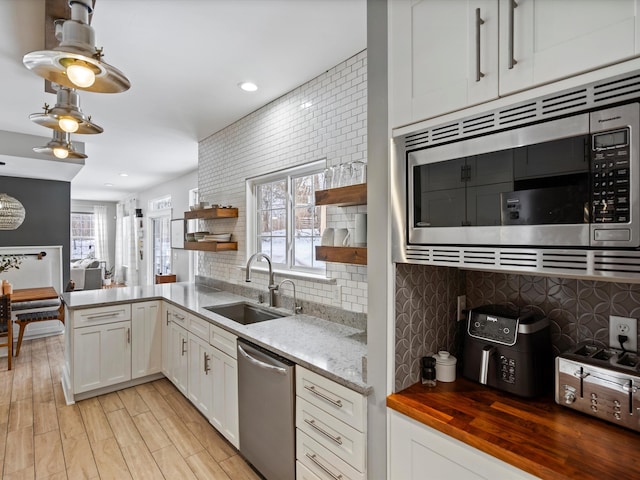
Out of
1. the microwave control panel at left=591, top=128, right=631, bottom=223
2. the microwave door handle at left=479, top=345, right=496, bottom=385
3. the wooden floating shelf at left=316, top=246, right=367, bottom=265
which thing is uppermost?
the microwave control panel at left=591, top=128, right=631, bottom=223

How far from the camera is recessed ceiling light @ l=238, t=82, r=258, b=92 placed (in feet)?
9.06

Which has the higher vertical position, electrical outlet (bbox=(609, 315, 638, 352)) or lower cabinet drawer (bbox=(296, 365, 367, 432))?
electrical outlet (bbox=(609, 315, 638, 352))

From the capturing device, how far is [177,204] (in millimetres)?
6715

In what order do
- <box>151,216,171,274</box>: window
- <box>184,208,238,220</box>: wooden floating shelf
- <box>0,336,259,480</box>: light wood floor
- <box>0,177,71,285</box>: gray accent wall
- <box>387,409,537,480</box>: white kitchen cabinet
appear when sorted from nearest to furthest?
<box>387,409,537,480</box>: white kitchen cabinet
<box>0,336,259,480</box>: light wood floor
<box>184,208,238,220</box>: wooden floating shelf
<box>0,177,71,285</box>: gray accent wall
<box>151,216,171,274</box>: window

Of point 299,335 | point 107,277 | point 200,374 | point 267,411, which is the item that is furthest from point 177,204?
point 267,411

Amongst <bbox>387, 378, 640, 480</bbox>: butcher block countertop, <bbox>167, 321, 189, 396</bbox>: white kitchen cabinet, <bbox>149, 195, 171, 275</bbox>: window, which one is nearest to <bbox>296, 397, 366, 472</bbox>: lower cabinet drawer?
<bbox>387, 378, 640, 480</bbox>: butcher block countertop

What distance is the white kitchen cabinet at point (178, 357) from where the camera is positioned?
2.98 m

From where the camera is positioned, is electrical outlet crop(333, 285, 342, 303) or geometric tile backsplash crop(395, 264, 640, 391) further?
electrical outlet crop(333, 285, 342, 303)

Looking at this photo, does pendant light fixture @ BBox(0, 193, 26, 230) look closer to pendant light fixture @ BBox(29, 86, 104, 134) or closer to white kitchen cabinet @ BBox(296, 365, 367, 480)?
pendant light fixture @ BBox(29, 86, 104, 134)

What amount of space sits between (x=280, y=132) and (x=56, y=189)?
16.3 feet

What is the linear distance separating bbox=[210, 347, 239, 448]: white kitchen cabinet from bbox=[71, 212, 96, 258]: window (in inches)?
408

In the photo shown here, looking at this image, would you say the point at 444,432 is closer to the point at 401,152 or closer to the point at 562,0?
A: the point at 401,152

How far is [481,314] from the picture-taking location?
1.46 m

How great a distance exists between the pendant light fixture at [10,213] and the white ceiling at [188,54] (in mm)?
1180
